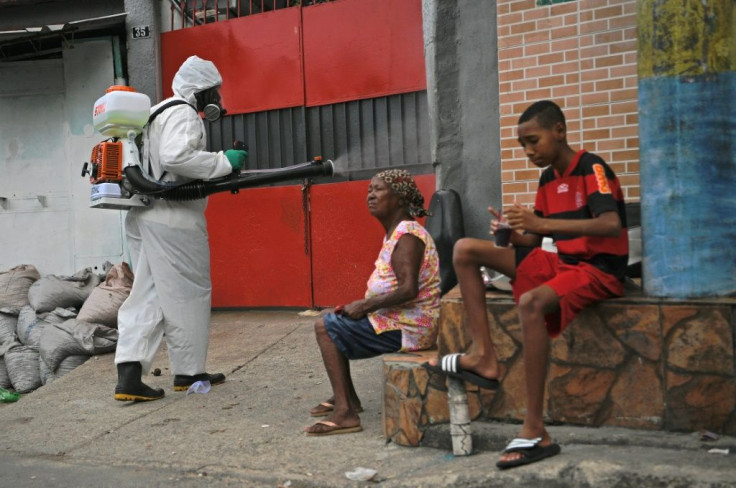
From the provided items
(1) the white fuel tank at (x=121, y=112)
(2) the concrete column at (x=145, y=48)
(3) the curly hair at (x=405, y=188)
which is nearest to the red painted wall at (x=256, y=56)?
(2) the concrete column at (x=145, y=48)

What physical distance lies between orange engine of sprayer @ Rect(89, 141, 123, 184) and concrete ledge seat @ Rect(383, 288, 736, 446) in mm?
2308

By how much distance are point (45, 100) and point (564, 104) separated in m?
5.83

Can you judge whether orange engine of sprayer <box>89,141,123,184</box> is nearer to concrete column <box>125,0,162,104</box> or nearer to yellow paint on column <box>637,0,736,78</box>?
concrete column <box>125,0,162,104</box>

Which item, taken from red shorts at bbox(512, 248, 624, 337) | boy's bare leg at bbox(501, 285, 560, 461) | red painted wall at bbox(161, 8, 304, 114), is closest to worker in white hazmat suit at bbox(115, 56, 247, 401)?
red painted wall at bbox(161, 8, 304, 114)

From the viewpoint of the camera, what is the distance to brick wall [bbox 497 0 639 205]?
5.15 m

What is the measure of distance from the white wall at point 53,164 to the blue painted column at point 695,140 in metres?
6.25

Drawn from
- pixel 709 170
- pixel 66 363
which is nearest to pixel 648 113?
pixel 709 170

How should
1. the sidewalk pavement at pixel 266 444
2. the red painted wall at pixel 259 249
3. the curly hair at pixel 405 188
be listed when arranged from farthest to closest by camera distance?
the red painted wall at pixel 259 249
the curly hair at pixel 405 188
the sidewalk pavement at pixel 266 444

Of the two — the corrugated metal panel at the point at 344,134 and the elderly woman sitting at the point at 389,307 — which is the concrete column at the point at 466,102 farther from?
the elderly woman sitting at the point at 389,307

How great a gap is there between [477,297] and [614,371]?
2.14 ft

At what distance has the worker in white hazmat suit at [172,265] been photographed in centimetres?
526

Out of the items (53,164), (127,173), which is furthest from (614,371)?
(53,164)

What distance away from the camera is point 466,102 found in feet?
19.8

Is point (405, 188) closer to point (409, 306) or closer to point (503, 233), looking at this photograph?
point (409, 306)
